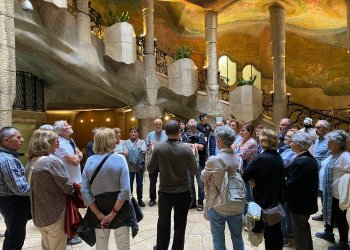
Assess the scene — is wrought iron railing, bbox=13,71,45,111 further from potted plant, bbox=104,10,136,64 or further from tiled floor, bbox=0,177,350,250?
tiled floor, bbox=0,177,350,250

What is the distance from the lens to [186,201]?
3.59 meters

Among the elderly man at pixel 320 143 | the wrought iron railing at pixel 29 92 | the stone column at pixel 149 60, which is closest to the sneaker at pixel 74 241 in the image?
the elderly man at pixel 320 143

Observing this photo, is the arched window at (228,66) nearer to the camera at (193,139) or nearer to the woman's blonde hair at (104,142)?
the camera at (193,139)

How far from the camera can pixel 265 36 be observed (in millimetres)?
17672

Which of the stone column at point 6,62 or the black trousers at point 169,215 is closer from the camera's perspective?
the black trousers at point 169,215

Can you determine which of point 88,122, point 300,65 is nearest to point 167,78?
point 88,122

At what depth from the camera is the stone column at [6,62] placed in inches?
210

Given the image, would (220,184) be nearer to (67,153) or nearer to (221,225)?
(221,225)

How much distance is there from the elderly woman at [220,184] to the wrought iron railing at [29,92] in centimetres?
672

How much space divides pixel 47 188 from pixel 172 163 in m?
1.19

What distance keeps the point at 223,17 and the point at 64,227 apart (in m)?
14.0

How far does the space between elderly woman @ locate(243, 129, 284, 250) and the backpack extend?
14cm

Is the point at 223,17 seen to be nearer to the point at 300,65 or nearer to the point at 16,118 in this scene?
the point at 300,65

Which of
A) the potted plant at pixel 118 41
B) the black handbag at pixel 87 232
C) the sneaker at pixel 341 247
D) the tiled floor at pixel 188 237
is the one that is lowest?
the tiled floor at pixel 188 237
